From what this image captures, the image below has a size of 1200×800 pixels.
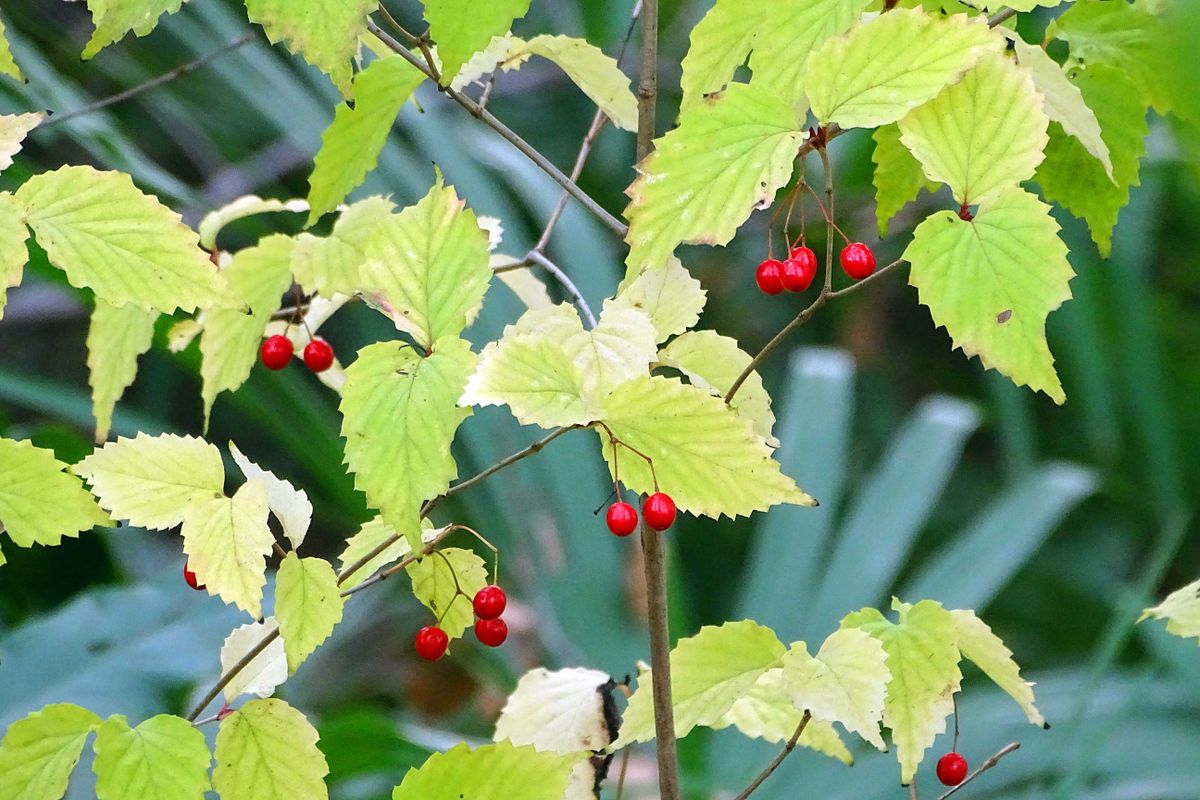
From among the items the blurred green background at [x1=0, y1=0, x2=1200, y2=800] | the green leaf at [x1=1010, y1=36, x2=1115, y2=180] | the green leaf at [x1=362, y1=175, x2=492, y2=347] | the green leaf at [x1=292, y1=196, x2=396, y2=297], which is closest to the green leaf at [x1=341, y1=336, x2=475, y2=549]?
the green leaf at [x1=362, y1=175, x2=492, y2=347]

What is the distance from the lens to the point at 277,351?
0.59 m

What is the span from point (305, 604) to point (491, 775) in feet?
0.33

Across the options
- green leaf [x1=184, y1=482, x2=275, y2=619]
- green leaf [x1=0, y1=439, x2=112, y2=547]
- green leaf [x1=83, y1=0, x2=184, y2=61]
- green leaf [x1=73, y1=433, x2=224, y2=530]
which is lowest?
green leaf [x1=184, y1=482, x2=275, y2=619]

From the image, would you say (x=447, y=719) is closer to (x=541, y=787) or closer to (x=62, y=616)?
(x=62, y=616)

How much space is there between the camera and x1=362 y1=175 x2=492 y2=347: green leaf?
44 centimetres

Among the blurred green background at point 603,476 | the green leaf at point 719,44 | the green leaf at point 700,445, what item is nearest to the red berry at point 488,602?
the green leaf at point 700,445

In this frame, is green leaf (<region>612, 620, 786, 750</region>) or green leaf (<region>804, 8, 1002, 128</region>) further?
green leaf (<region>612, 620, 786, 750</region>)

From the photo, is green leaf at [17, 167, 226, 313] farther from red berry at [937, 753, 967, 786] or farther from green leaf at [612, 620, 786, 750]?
red berry at [937, 753, 967, 786]

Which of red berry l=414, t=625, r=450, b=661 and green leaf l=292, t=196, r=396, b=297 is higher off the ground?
green leaf l=292, t=196, r=396, b=297

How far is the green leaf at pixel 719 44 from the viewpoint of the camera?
1.48 ft

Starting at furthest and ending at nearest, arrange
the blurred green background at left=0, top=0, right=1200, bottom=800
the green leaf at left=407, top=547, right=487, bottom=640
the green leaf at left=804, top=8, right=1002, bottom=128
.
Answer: the blurred green background at left=0, top=0, right=1200, bottom=800
the green leaf at left=407, top=547, right=487, bottom=640
the green leaf at left=804, top=8, right=1002, bottom=128

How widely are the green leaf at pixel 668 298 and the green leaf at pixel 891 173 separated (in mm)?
90

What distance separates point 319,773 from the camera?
46cm

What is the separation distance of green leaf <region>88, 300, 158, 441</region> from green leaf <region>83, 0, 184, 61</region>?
0.45 ft
